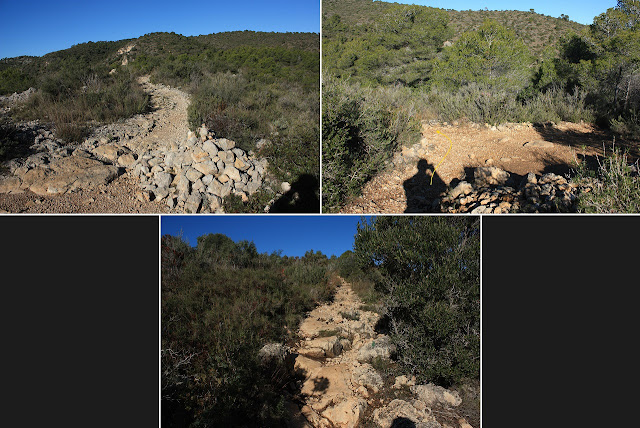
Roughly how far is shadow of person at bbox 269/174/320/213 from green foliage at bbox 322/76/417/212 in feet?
0.24

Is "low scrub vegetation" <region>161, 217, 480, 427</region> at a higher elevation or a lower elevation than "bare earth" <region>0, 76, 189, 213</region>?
lower

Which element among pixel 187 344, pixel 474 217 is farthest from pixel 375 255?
pixel 187 344

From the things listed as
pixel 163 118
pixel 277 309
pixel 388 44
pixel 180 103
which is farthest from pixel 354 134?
pixel 180 103

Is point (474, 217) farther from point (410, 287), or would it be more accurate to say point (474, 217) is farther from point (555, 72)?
point (555, 72)

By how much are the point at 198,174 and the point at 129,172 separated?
0.54 metres

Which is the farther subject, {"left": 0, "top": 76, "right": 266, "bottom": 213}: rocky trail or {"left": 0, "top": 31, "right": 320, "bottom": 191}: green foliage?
{"left": 0, "top": 31, "right": 320, "bottom": 191}: green foliage

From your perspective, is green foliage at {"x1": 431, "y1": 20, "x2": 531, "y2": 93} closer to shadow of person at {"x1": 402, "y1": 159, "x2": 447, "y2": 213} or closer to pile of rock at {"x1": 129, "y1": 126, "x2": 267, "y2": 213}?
shadow of person at {"x1": 402, "y1": 159, "x2": 447, "y2": 213}

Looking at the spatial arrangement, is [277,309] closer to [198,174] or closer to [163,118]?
[198,174]

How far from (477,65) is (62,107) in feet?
16.1

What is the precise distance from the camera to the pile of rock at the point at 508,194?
225 cm

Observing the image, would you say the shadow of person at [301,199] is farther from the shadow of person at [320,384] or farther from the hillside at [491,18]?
the hillside at [491,18]

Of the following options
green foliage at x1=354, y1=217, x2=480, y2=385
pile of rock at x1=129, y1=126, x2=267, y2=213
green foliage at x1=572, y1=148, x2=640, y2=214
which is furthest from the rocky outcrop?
green foliage at x1=572, y1=148, x2=640, y2=214

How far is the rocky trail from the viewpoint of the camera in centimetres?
222

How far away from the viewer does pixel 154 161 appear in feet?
8.60
